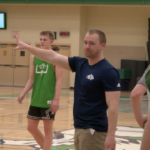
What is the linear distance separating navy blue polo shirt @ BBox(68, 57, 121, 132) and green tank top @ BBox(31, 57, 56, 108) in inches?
58.8

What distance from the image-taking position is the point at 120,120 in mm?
8820

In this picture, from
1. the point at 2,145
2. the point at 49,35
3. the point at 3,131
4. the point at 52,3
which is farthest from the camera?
the point at 52,3

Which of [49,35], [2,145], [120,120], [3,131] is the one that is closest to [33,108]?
[49,35]

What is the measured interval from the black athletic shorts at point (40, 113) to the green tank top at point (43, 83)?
61 mm

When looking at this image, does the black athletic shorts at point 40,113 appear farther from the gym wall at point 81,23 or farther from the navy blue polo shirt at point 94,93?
the gym wall at point 81,23

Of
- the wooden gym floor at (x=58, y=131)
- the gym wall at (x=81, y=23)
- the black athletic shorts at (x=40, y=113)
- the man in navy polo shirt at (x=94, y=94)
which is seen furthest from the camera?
the gym wall at (x=81, y=23)

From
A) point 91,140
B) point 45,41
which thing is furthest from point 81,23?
point 91,140

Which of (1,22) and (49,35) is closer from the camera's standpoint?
(49,35)

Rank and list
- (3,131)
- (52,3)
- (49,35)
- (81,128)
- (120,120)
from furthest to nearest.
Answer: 1. (52,3)
2. (120,120)
3. (3,131)
4. (49,35)
5. (81,128)

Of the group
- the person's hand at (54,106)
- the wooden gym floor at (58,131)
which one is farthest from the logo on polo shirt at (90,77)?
the wooden gym floor at (58,131)

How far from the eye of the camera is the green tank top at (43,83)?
15.0 ft

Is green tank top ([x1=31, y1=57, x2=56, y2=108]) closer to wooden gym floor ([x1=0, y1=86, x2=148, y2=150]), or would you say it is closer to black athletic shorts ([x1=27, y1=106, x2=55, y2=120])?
black athletic shorts ([x1=27, y1=106, x2=55, y2=120])

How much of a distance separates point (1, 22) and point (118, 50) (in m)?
7.01

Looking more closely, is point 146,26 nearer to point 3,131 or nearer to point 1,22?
point 1,22
